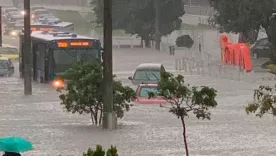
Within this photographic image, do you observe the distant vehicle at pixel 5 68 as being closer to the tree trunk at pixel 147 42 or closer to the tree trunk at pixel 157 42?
the tree trunk at pixel 157 42

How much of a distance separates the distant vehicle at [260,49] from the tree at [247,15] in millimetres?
3332

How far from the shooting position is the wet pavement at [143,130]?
872 inches

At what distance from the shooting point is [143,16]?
8038cm

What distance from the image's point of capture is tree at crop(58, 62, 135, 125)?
1080 inches

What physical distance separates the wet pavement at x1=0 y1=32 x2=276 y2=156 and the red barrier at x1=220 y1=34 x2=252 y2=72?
1436 centimetres

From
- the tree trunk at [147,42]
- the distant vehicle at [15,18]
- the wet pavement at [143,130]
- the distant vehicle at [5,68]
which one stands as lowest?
the tree trunk at [147,42]

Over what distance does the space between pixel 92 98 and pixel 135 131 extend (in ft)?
6.10

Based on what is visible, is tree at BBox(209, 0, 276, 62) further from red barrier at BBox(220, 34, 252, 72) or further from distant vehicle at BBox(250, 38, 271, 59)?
distant vehicle at BBox(250, 38, 271, 59)

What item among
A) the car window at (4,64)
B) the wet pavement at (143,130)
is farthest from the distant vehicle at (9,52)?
the wet pavement at (143,130)

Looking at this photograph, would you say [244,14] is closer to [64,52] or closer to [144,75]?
[144,75]

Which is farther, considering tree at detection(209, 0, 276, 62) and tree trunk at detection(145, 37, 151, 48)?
tree trunk at detection(145, 37, 151, 48)

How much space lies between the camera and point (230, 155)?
2084cm

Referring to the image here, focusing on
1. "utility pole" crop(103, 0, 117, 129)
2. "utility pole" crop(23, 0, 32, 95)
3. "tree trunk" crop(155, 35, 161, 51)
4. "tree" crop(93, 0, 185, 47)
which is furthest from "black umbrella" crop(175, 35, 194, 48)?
"utility pole" crop(103, 0, 117, 129)

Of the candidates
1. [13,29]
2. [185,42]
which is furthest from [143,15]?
[13,29]
